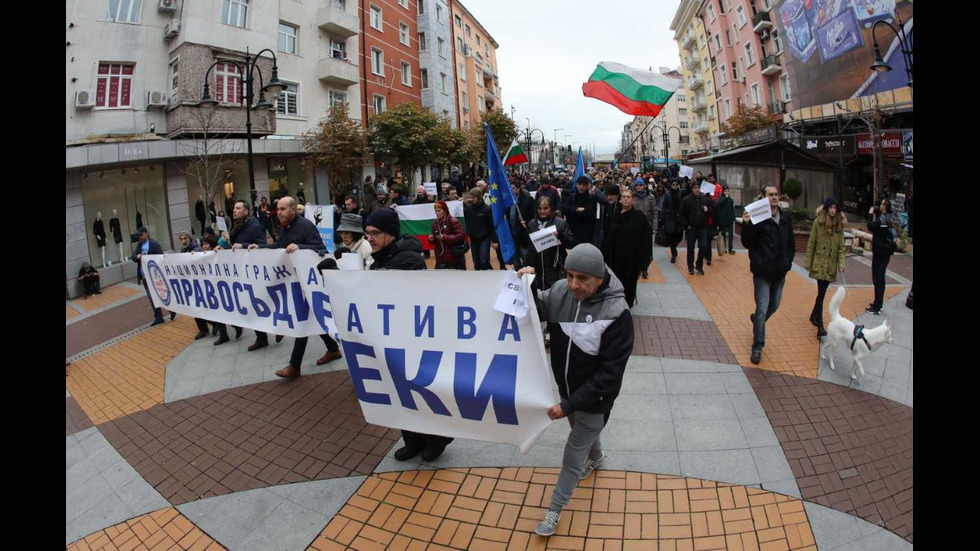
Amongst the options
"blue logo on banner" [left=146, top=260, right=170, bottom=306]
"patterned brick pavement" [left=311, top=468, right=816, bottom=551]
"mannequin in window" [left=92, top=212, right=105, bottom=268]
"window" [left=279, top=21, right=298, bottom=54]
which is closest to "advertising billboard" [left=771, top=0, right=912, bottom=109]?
"patterned brick pavement" [left=311, top=468, right=816, bottom=551]

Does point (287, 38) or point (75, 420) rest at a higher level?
point (287, 38)

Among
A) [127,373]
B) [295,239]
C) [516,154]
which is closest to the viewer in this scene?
[295,239]

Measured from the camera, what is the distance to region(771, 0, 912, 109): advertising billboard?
20516 mm

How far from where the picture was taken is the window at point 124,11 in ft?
54.8

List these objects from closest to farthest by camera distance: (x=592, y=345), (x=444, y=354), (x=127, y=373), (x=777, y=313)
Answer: (x=592, y=345), (x=444, y=354), (x=127, y=373), (x=777, y=313)

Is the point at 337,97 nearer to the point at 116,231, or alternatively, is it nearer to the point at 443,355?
the point at 116,231

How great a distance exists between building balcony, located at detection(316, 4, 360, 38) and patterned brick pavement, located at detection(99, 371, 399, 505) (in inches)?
965

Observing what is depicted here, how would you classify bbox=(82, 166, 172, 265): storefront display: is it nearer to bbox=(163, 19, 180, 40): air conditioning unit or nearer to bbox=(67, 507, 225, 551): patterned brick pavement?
bbox=(163, 19, 180, 40): air conditioning unit

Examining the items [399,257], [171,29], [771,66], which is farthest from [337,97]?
[771,66]

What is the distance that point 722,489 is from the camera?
11.5 feet

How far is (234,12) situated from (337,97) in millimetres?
6719

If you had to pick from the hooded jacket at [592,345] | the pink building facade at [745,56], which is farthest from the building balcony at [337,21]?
the pink building facade at [745,56]

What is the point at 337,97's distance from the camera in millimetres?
26375

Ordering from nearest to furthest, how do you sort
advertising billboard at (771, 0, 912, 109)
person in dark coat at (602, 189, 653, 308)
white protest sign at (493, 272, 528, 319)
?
white protest sign at (493, 272, 528, 319), person in dark coat at (602, 189, 653, 308), advertising billboard at (771, 0, 912, 109)
